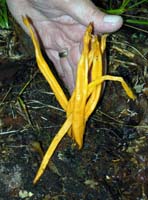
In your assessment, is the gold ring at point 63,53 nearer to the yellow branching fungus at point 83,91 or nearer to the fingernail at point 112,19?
the yellow branching fungus at point 83,91

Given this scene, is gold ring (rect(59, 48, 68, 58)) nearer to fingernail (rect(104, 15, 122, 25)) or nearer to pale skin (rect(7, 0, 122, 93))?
pale skin (rect(7, 0, 122, 93))

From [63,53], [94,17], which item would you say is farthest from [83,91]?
[63,53]

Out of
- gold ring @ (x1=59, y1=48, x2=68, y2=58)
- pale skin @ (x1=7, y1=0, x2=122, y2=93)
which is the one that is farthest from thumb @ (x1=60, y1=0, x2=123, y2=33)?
gold ring @ (x1=59, y1=48, x2=68, y2=58)

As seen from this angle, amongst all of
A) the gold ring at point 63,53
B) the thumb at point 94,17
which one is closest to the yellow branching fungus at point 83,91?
the thumb at point 94,17

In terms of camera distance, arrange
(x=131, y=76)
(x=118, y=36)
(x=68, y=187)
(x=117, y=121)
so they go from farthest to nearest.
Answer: (x=118, y=36), (x=131, y=76), (x=117, y=121), (x=68, y=187)

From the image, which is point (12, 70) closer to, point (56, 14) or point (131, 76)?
point (56, 14)

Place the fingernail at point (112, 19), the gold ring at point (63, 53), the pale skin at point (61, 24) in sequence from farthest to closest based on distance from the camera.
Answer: the gold ring at point (63, 53) → the pale skin at point (61, 24) → the fingernail at point (112, 19)

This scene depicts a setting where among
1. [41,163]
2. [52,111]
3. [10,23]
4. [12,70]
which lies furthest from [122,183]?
[10,23]
